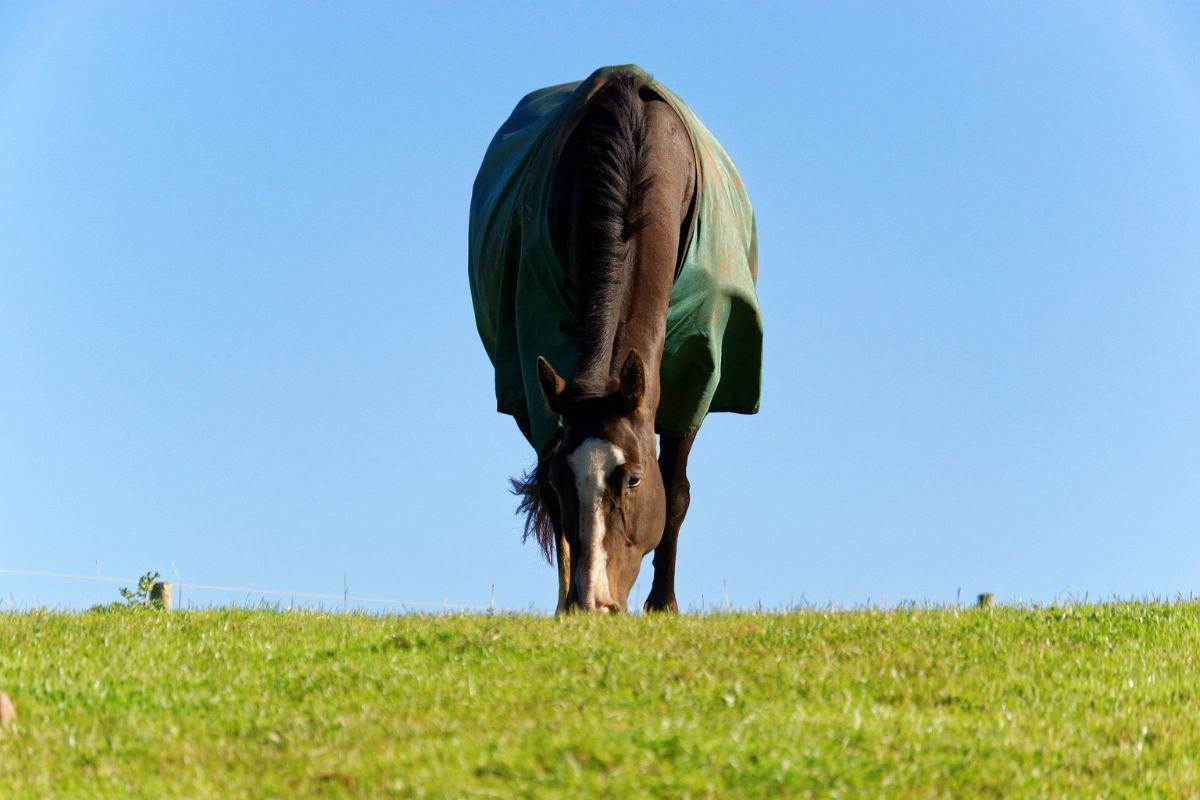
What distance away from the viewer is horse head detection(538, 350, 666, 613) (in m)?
9.78

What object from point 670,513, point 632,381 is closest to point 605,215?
point 632,381

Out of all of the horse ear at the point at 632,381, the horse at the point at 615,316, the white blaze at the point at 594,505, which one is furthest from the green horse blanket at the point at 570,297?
the white blaze at the point at 594,505

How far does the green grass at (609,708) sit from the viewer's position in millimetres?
6203

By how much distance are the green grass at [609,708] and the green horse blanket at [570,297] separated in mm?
2490

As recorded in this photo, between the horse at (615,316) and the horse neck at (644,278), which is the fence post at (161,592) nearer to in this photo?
the horse at (615,316)

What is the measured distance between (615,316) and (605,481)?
1.53 meters

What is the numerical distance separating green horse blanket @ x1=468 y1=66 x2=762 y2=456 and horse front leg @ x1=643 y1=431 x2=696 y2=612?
31cm

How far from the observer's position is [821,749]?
6406 mm

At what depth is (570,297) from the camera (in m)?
11.7

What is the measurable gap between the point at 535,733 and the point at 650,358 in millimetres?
4817

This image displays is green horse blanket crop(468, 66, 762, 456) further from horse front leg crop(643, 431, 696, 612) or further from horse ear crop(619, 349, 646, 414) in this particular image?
horse ear crop(619, 349, 646, 414)

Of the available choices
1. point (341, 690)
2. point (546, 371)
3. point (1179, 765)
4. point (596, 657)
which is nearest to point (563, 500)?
point (546, 371)

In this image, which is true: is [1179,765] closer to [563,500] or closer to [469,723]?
[469,723]

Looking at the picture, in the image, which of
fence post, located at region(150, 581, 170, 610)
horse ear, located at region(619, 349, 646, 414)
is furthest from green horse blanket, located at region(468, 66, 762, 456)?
fence post, located at region(150, 581, 170, 610)
